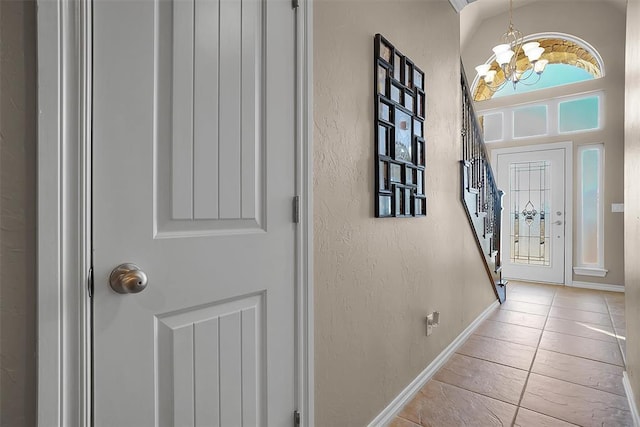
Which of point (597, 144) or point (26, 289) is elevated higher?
point (597, 144)

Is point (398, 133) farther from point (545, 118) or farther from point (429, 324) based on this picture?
point (545, 118)

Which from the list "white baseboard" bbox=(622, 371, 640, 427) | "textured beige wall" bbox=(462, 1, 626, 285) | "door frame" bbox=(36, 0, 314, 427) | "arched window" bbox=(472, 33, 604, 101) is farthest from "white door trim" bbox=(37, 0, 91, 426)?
"textured beige wall" bbox=(462, 1, 626, 285)

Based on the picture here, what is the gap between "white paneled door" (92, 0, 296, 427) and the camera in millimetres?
773

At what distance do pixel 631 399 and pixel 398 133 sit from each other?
189 centimetres

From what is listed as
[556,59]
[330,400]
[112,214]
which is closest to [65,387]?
[112,214]

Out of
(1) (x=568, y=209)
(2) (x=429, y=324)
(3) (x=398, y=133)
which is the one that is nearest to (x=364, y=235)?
(3) (x=398, y=133)

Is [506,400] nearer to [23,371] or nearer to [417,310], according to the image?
[417,310]

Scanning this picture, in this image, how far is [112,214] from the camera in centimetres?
77

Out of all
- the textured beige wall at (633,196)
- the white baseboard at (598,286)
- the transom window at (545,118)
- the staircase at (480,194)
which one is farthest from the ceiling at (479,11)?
the white baseboard at (598,286)

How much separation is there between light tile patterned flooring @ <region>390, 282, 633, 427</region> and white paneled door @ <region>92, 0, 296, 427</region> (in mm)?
1139

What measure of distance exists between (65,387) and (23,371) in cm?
8

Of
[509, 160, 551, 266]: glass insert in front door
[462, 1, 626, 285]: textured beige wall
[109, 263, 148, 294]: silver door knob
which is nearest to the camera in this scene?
[109, 263, 148, 294]: silver door knob

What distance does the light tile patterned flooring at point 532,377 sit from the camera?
1.77 meters

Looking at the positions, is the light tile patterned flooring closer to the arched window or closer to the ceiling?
the arched window
